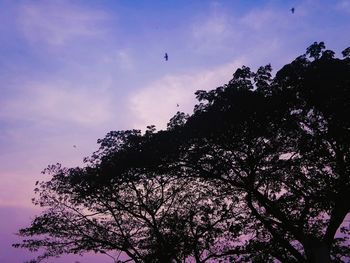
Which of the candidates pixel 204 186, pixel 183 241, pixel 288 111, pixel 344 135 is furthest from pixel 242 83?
pixel 183 241

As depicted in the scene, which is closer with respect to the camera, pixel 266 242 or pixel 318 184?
pixel 318 184

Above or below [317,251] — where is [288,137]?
above

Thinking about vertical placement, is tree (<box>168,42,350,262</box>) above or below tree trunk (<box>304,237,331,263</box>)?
above

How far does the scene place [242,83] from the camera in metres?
17.1

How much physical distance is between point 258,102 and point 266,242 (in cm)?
823

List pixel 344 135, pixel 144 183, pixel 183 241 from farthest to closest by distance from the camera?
pixel 183 241
pixel 144 183
pixel 344 135

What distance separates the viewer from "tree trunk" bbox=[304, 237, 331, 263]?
53.3 ft

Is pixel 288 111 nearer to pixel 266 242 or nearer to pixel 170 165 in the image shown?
pixel 170 165

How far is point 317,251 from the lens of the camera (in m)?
16.4

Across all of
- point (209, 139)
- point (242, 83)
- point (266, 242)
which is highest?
point (242, 83)

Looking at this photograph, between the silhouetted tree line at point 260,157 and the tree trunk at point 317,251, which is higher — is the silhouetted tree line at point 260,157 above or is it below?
above

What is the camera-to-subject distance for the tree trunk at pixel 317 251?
53.3 feet

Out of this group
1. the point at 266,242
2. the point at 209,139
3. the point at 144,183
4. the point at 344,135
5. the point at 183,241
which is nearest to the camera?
the point at 344,135

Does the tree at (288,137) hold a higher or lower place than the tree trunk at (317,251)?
higher
